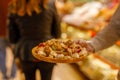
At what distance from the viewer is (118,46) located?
114 centimetres

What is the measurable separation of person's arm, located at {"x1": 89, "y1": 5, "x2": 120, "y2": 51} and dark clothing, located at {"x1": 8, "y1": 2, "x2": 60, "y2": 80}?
0.16 meters

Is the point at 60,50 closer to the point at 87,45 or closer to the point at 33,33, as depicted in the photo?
the point at 87,45

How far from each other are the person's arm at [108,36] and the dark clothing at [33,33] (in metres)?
0.16

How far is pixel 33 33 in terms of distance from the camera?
1.02 m

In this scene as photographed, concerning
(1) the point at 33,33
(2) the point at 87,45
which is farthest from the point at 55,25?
(2) the point at 87,45

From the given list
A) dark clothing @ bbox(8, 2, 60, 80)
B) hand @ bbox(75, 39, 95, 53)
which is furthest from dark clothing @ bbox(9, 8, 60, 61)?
hand @ bbox(75, 39, 95, 53)

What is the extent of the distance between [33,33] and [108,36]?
0.95ft

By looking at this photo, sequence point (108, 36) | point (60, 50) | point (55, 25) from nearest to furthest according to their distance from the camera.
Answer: point (60, 50)
point (108, 36)
point (55, 25)

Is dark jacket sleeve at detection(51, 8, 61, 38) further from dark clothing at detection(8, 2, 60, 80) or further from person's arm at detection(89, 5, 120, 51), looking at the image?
person's arm at detection(89, 5, 120, 51)

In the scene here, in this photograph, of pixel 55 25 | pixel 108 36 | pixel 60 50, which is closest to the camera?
pixel 60 50

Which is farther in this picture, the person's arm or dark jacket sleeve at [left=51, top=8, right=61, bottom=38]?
dark jacket sleeve at [left=51, top=8, right=61, bottom=38]

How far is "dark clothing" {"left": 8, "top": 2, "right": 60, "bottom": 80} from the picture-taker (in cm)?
97

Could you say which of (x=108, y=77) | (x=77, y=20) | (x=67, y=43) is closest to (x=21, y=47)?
(x=67, y=43)

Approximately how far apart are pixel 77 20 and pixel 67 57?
1383 millimetres
